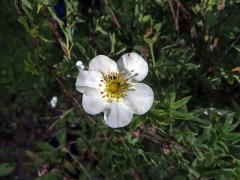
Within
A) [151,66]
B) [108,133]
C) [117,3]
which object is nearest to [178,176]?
[108,133]

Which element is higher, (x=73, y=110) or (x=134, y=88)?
(x=134, y=88)

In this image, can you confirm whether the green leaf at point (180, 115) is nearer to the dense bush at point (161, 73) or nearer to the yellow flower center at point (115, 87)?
the dense bush at point (161, 73)

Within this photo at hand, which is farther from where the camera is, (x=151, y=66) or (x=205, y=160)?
(x=205, y=160)

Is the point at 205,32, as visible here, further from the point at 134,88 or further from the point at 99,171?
→ the point at 99,171

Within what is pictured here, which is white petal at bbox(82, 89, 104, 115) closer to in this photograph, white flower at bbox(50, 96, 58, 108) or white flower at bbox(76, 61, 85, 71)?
white flower at bbox(76, 61, 85, 71)

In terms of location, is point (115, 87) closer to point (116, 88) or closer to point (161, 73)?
point (116, 88)

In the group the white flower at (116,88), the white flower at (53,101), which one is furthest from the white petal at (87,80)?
the white flower at (53,101)
